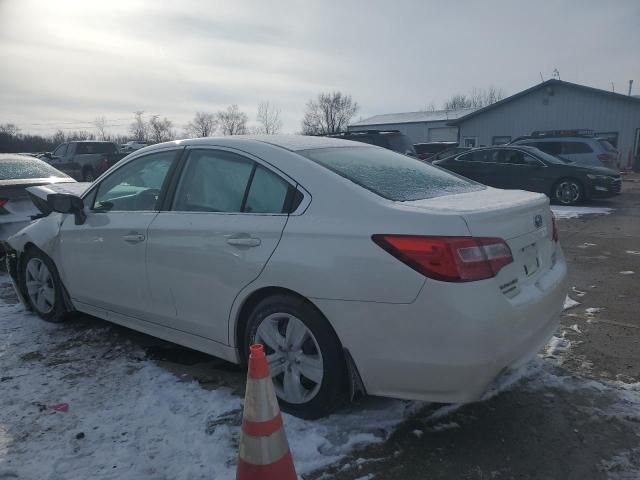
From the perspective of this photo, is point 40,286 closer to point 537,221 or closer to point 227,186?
point 227,186

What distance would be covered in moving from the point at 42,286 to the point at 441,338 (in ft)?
12.3

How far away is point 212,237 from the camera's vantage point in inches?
122

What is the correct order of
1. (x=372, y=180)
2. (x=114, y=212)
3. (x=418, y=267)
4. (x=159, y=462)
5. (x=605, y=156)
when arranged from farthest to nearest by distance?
(x=605, y=156), (x=114, y=212), (x=372, y=180), (x=159, y=462), (x=418, y=267)

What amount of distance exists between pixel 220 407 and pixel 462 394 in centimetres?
142

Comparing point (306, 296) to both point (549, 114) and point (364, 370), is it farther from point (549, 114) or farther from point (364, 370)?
point (549, 114)

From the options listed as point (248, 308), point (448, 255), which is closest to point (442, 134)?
point (248, 308)

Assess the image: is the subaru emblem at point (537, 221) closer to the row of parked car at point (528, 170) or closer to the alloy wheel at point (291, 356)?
the alloy wheel at point (291, 356)

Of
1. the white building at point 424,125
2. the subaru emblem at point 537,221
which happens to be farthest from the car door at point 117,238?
the white building at point 424,125

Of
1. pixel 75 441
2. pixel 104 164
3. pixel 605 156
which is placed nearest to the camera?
pixel 75 441

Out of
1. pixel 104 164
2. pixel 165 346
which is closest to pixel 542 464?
pixel 165 346

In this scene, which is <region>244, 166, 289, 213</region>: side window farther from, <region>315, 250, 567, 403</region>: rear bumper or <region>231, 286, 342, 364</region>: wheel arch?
<region>315, 250, 567, 403</region>: rear bumper

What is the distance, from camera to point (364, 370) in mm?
2609

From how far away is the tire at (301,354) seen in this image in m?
2.71

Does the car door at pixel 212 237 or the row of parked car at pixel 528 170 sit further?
the row of parked car at pixel 528 170
